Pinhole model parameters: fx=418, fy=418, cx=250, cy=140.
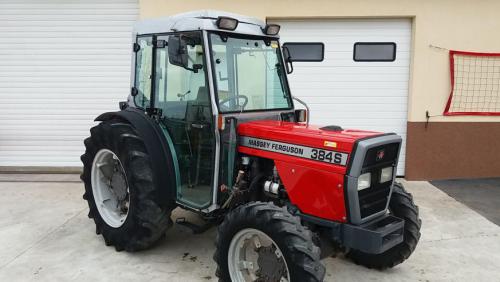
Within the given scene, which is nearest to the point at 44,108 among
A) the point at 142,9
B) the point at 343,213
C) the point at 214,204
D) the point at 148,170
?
the point at 142,9

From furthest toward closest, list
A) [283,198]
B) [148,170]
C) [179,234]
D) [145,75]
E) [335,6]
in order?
[335,6] → [179,234] → [145,75] → [148,170] → [283,198]

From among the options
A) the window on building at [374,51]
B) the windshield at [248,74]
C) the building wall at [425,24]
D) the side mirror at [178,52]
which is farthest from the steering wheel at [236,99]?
the window on building at [374,51]

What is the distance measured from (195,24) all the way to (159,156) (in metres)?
1.19

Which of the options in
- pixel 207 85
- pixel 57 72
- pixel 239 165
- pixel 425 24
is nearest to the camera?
pixel 207 85

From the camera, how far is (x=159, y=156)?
3717 mm

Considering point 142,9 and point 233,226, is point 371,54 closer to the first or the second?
point 142,9

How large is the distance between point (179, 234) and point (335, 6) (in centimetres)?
421

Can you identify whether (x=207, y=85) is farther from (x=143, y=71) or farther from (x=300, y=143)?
(x=143, y=71)

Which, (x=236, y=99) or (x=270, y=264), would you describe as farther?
(x=236, y=99)

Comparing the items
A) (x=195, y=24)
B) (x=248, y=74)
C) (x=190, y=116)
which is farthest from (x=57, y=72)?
(x=248, y=74)

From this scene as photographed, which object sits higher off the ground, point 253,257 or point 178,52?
point 178,52

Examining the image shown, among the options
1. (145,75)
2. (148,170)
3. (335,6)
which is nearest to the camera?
(148,170)

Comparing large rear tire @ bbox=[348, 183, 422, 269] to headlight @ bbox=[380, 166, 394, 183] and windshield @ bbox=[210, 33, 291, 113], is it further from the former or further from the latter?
windshield @ bbox=[210, 33, 291, 113]

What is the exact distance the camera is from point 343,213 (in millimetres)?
2959
